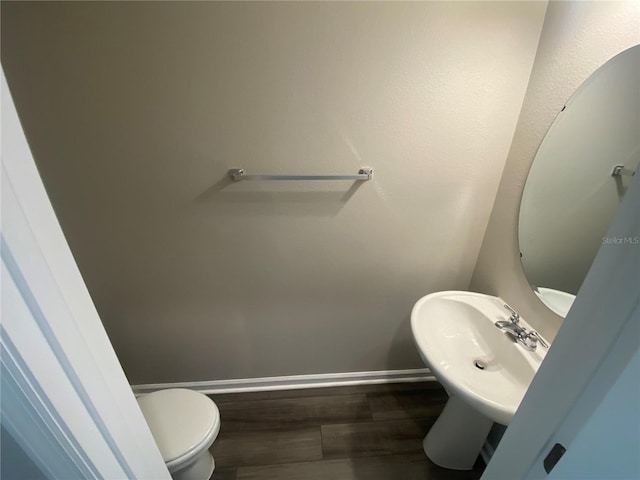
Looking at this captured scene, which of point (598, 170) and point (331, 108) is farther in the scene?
point (331, 108)

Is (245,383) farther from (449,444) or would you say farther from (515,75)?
(515,75)

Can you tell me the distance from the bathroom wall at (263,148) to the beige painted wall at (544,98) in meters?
0.05

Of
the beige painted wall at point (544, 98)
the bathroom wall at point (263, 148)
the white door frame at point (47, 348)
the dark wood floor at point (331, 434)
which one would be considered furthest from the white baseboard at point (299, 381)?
the white door frame at point (47, 348)

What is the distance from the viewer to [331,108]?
102 centimetres

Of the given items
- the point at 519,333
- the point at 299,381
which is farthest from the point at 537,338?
the point at 299,381

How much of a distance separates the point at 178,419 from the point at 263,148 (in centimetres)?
113

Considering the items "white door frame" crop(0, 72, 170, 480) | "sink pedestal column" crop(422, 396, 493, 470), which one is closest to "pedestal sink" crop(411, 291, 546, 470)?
"sink pedestal column" crop(422, 396, 493, 470)

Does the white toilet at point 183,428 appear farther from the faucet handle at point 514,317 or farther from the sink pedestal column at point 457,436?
the faucet handle at point 514,317

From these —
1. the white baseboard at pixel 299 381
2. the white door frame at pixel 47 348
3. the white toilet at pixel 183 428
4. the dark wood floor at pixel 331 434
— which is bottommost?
the dark wood floor at pixel 331 434

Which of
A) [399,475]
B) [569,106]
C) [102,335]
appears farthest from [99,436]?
[569,106]

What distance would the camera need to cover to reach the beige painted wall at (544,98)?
0.77 metres

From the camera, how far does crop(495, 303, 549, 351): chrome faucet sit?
0.96 metres

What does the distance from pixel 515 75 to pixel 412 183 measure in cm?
51

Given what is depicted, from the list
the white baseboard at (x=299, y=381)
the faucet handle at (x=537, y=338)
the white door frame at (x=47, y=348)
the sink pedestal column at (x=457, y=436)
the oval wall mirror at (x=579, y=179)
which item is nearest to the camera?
the white door frame at (x=47, y=348)
